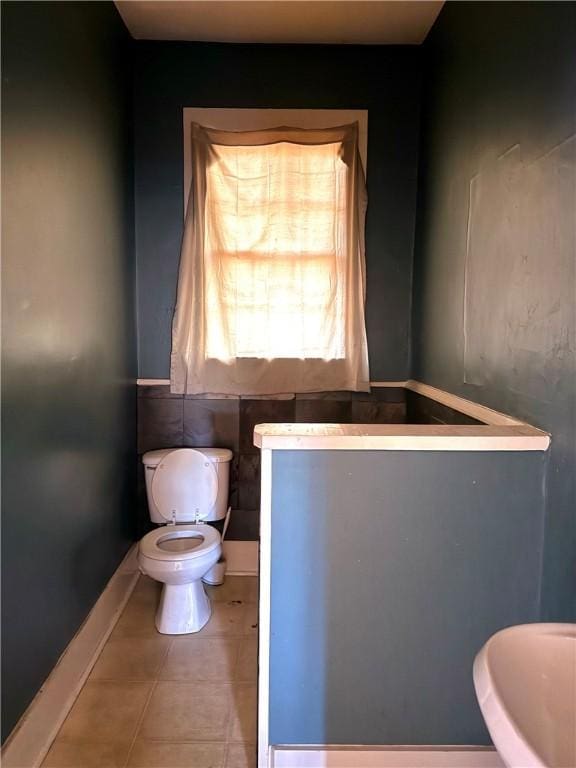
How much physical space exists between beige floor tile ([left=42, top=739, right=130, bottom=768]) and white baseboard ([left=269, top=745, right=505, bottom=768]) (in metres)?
0.49

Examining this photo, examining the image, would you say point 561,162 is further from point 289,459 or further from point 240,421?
point 240,421

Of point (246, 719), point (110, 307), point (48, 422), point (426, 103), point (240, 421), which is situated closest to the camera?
point (48, 422)

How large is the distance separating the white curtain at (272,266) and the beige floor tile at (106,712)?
4.37 ft

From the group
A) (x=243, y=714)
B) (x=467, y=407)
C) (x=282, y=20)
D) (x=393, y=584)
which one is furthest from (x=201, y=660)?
(x=282, y=20)

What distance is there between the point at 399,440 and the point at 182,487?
4.61 feet

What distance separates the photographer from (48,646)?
5.09 ft

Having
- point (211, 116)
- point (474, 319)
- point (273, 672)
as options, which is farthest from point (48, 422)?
point (211, 116)

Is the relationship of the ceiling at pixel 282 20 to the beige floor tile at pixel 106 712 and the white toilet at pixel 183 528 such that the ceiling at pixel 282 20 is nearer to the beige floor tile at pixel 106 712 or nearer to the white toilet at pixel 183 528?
the white toilet at pixel 183 528

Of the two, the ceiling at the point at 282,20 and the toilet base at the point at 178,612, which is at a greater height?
the ceiling at the point at 282,20

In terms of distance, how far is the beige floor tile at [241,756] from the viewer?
1473mm

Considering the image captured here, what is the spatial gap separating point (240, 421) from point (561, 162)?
185 cm

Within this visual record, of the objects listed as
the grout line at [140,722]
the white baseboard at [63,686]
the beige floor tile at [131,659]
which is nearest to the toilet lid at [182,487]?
the white baseboard at [63,686]

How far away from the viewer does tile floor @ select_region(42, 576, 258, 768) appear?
1.51 metres

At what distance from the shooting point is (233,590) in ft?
8.18
